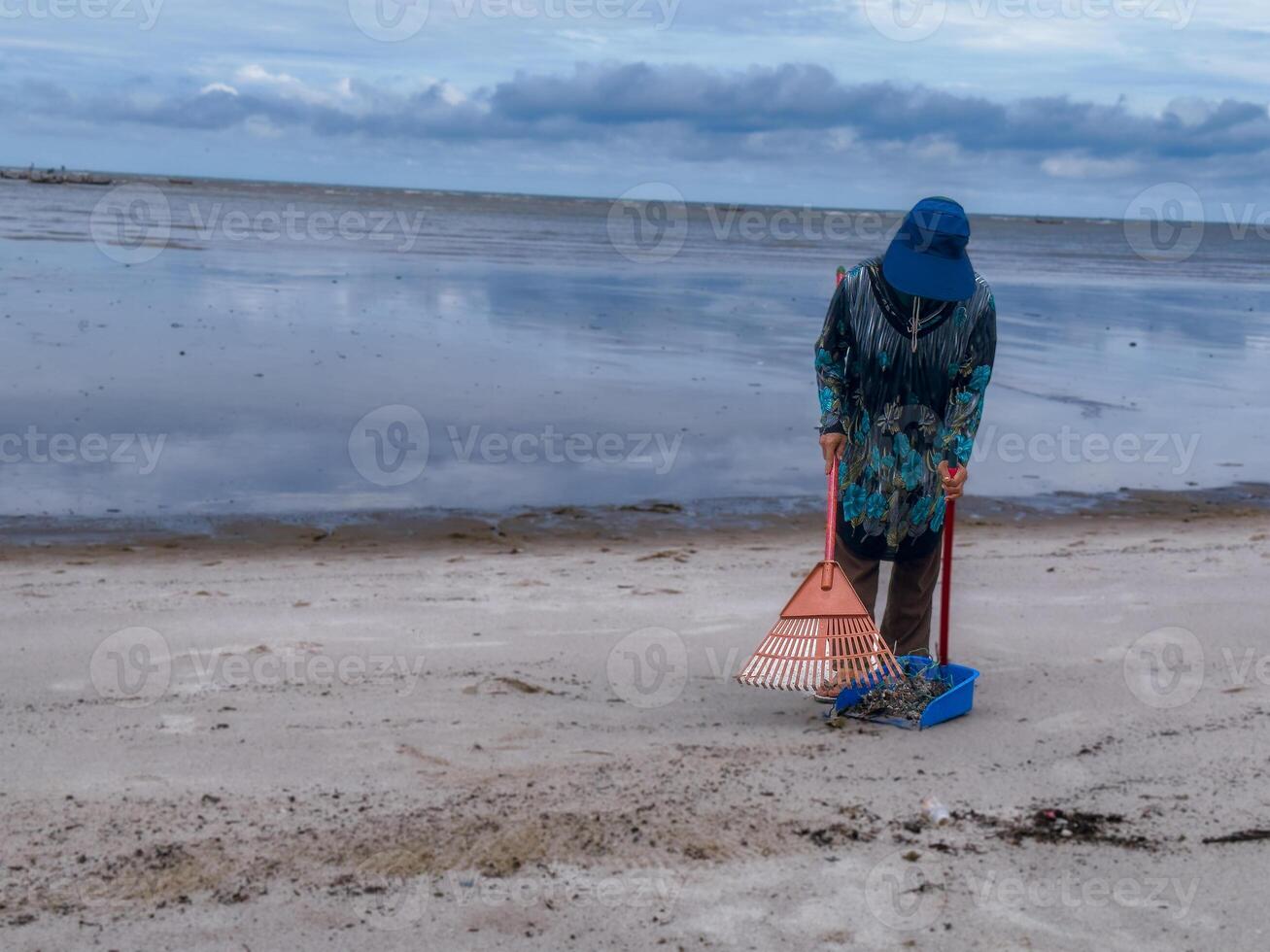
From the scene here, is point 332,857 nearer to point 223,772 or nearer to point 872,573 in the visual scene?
point 223,772

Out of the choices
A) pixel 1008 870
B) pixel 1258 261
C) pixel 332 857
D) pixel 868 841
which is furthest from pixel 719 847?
pixel 1258 261

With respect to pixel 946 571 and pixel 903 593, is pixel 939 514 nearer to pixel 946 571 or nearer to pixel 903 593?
pixel 946 571

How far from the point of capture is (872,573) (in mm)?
4824

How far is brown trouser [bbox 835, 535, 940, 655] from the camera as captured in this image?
4.80 meters

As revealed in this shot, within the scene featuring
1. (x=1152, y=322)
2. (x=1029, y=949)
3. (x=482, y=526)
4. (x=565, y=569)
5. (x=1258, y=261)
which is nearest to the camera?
(x=1029, y=949)

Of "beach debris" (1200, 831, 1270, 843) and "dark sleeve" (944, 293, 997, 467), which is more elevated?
"dark sleeve" (944, 293, 997, 467)

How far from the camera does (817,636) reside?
4.55 metres

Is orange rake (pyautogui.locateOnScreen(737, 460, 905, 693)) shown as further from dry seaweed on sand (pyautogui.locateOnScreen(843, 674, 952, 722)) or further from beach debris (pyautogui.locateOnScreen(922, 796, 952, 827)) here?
beach debris (pyautogui.locateOnScreen(922, 796, 952, 827))

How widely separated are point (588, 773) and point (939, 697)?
1322mm

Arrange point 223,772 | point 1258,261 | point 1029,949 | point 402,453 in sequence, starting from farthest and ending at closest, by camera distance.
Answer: point 1258,261 → point 402,453 → point 223,772 → point 1029,949

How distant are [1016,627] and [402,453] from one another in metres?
5.37

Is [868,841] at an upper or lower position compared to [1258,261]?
lower

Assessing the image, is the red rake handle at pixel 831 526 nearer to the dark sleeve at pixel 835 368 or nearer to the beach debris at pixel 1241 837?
the dark sleeve at pixel 835 368

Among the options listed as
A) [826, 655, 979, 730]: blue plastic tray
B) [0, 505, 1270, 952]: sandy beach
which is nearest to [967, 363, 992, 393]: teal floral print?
[826, 655, 979, 730]: blue plastic tray
